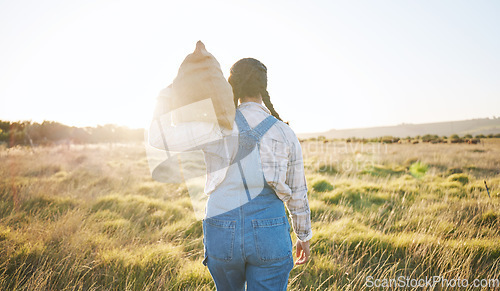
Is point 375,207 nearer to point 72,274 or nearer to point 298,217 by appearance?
point 298,217

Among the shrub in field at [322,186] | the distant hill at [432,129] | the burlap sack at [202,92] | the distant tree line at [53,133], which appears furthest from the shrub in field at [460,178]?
the distant hill at [432,129]

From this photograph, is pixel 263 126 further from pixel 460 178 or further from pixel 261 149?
pixel 460 178

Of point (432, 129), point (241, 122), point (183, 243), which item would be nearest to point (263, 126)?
point (241, 122)

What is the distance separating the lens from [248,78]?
1.53 meters

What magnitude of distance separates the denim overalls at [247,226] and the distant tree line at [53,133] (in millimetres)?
17228

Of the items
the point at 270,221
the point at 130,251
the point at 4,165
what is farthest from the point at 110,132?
the point at 270,221

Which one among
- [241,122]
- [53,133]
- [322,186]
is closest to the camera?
[241,122]

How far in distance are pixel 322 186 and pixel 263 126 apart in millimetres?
7154

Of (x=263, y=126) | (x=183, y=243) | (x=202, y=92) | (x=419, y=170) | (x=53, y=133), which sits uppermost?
(x=53, y=133)

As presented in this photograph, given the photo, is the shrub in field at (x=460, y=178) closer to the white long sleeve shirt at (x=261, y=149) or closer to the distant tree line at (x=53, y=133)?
the white long sleeve shirt at (x=261, y=149)

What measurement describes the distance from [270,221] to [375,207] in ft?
18.2

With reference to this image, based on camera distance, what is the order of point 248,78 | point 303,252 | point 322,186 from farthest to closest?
point 322,186 < point 303,252 < point 248,78

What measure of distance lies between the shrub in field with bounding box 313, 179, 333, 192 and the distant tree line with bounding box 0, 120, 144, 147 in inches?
626

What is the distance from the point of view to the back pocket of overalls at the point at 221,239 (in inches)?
51.6
